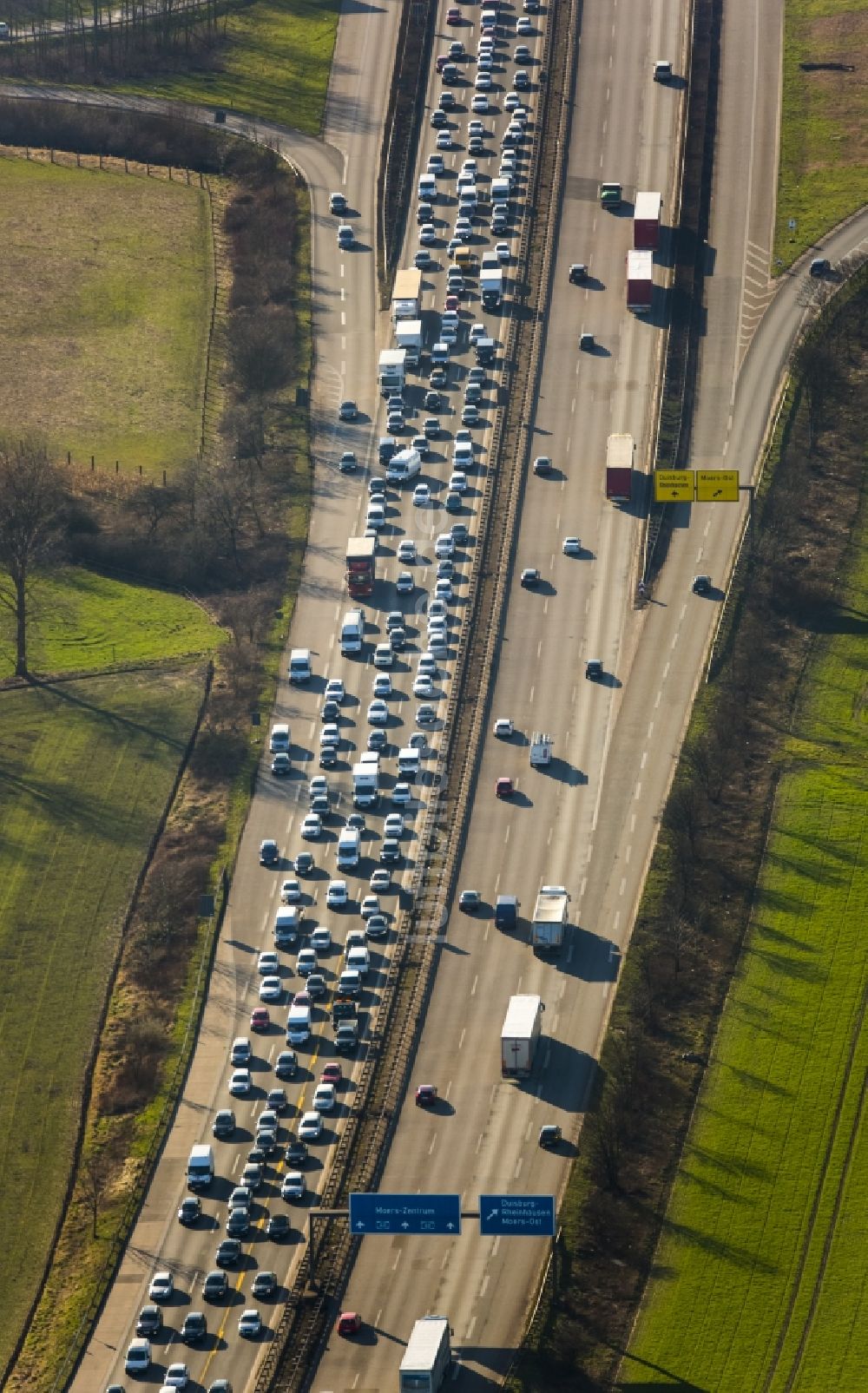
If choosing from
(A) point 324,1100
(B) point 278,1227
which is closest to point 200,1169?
(B) point 278,1227

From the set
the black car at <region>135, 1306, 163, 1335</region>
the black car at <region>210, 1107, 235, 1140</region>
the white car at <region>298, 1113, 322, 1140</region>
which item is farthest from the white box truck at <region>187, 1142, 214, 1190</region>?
the black car at <region>135, 1306, 163, 1335</region>

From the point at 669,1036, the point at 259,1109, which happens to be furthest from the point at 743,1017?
the point at 259,1109

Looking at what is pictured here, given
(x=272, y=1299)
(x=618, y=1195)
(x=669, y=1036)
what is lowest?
(x=272, y=1299)

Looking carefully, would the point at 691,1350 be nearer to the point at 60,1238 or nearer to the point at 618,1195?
the point at 618,1195

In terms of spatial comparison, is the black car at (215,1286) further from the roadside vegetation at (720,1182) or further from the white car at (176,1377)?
the roadside vegetation at (720,1182)

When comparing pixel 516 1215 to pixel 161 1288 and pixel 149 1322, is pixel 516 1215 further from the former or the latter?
pixel 149 1322

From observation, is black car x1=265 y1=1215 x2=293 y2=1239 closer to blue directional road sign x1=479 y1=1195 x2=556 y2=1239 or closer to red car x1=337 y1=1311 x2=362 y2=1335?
red car x1=337 y1=1311 x2=362 y2=1335
